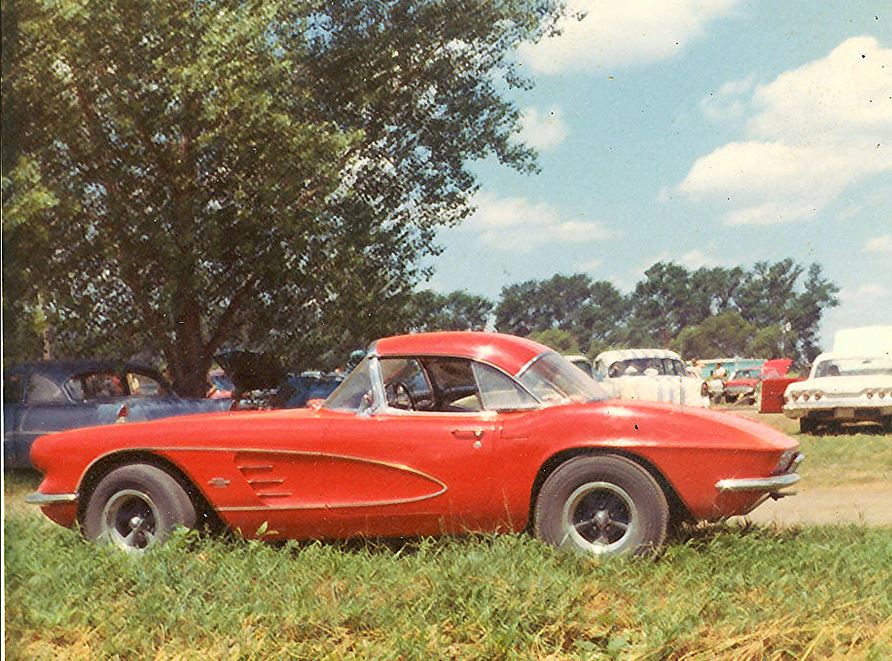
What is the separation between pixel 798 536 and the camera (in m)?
4.57

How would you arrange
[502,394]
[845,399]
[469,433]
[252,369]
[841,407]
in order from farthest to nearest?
1. [845,399]
2. [841,407]
3. [502,394]
4. [469,433]
5. [252,369]

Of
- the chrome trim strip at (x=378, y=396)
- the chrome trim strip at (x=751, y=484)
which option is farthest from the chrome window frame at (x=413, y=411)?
the chrome trim strip at (x=751, y=484)

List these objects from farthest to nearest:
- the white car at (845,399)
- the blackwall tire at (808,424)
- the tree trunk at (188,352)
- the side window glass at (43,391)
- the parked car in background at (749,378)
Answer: the blackwall tire at (808,424), the white car at (845,399), the parked car in background at (749,378), the tree trunk at (188,352), the side window glass at (43,391)

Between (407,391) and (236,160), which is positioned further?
(407,391)

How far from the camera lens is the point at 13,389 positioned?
1410 millimetres

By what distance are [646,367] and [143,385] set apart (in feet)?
5.82

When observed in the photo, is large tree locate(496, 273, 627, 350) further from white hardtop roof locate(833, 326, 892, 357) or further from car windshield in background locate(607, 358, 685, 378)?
white hardtop roof locate(833, 326, 892, 357)

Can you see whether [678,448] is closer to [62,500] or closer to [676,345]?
[676,345]

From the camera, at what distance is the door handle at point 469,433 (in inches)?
147

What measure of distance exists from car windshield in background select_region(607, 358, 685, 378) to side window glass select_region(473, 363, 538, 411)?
15.1 inches

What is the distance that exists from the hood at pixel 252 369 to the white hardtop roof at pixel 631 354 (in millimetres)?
903

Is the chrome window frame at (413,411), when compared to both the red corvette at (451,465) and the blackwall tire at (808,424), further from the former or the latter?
the blackwall tire at (808,424)

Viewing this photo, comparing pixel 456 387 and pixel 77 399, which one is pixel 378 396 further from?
pixel 77 399

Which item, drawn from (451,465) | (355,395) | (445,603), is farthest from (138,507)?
(445,603)
